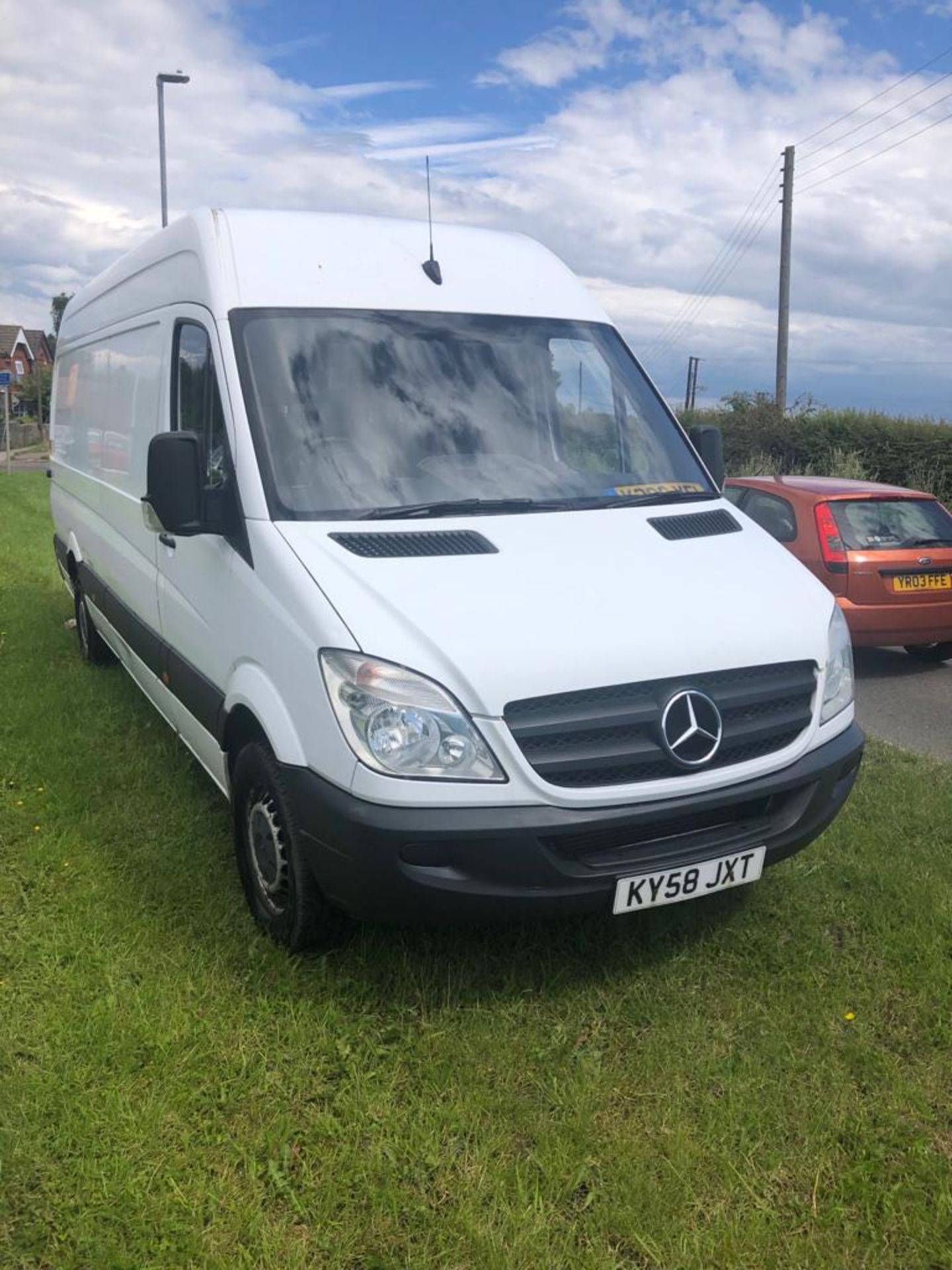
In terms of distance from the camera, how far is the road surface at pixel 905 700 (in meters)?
6.81

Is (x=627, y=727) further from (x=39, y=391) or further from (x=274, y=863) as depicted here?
(x=39, y=391)

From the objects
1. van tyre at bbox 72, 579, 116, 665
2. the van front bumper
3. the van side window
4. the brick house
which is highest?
the brick house

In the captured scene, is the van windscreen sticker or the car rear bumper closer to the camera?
the van windscreen sticker

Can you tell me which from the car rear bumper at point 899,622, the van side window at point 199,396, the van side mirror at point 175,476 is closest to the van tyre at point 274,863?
the van side mirror at point 175,476

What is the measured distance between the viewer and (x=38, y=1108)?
298 cm

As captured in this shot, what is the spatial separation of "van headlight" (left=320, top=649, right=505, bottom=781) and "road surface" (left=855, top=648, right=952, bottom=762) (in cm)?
405

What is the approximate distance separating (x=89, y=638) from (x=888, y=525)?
599 cm

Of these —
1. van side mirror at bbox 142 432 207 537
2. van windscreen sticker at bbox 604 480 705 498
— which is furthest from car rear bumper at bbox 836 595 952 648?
van side mirror at bbox 142 432 207 537

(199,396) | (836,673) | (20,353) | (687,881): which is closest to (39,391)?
(20,353)

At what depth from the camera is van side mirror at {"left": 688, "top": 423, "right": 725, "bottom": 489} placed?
16.2 feet

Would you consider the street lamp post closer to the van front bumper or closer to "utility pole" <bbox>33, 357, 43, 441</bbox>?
the van front bumper

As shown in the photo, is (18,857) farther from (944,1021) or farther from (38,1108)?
(944,1021)

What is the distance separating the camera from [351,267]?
4332 millimetres

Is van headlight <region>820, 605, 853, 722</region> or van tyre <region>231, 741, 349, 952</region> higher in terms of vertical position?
van headlight <region>820, 605, 853, 722</region>
